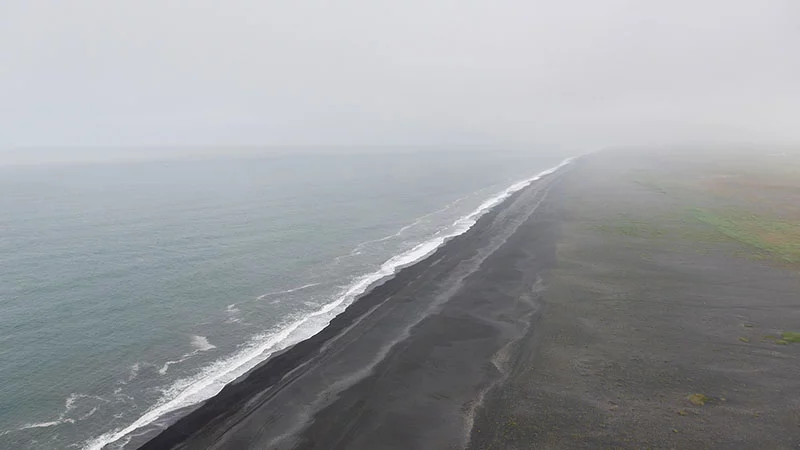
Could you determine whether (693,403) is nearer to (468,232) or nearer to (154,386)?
(154,386)

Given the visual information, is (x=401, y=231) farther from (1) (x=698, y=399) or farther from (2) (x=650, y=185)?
(2) (x=650, y=185)

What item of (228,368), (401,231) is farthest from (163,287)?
(401,231)

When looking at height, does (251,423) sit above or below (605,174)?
below

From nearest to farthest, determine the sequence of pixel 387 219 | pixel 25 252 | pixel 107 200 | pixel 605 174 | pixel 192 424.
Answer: pixel 192 424
pixel 25 252
pixel 387 219
pixel 107 200
pixel 605 174

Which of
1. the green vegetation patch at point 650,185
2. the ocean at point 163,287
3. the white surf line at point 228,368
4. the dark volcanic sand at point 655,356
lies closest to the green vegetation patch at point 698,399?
the dark volcanic sand at point 655,356

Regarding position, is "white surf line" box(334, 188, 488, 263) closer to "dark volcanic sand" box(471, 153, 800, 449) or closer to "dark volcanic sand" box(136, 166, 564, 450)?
"dark volcanic sand" box(136, 166, 564, 450)

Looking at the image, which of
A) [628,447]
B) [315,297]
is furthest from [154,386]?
[628,447]

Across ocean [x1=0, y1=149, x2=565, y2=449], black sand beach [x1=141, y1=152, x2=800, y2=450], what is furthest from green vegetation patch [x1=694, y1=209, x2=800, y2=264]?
ocean [x1=0, y1=149, x2=565, y2=449]
